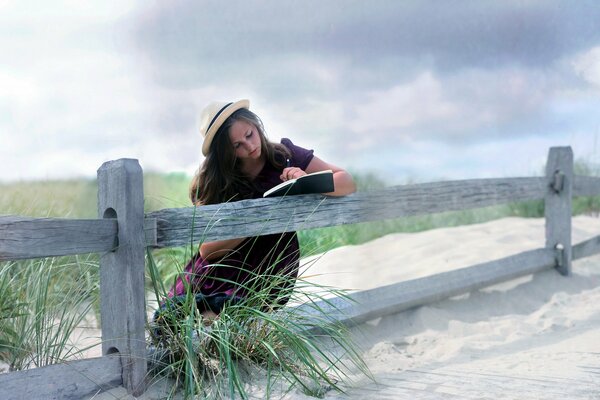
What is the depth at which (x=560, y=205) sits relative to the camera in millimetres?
5812

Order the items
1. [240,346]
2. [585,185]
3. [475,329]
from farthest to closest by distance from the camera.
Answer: [585,185] → [475,329] → [240,346]

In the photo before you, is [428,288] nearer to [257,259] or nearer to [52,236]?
[257,259]

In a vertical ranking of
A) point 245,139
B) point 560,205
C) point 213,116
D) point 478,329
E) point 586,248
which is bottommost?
point 478,329

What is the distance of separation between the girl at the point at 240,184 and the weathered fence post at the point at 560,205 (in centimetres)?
292

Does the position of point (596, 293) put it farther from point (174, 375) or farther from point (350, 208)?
point (174, 375)

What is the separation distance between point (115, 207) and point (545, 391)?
6.67 feet

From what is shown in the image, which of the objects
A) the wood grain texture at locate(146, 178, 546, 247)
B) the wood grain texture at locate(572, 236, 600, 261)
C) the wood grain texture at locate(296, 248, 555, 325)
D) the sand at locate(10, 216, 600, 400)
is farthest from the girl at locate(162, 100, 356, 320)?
the wood grain texture at locate(572, 236, 600, 261)

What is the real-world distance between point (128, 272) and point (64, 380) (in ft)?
1.60

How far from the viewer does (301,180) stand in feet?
10.9

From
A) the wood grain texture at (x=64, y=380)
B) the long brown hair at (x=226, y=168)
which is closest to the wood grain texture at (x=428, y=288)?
the long brown hair at (x=226, y=168)

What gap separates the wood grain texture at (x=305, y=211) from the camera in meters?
2.95

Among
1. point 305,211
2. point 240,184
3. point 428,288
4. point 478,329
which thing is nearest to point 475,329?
point 478,329

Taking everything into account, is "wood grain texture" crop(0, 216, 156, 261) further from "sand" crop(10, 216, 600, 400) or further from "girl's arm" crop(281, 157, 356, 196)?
"girl's arm" crop(281, 157, 356, 196)

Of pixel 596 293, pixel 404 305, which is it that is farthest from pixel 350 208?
pixel 596 293
